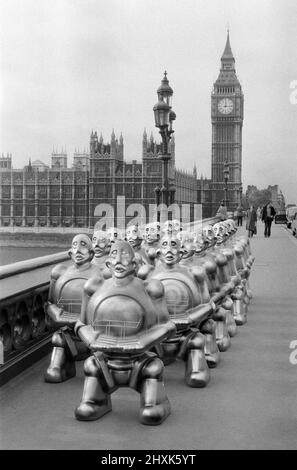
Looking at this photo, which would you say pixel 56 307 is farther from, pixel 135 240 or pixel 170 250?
pixel 135 240

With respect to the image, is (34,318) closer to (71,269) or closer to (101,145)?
(71,269)

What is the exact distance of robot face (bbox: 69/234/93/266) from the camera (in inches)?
175

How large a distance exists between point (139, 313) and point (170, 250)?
3.46 ft

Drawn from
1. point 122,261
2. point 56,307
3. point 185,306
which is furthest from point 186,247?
point 122,261

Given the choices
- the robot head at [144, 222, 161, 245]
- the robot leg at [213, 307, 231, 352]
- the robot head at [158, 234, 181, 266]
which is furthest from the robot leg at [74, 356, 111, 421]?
the robot head at [144, 222, 161, 245]

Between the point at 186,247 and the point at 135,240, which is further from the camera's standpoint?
the point at 135,240

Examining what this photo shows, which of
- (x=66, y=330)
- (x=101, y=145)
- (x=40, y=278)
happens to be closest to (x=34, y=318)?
(x=40, y=278)

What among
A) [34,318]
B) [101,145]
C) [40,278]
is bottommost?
[34,318]

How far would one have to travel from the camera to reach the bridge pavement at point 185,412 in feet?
10.6

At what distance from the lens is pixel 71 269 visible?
4.47 meters

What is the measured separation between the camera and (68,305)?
172 inches

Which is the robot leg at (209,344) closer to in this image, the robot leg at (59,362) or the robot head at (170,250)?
the robot head at (170,250)

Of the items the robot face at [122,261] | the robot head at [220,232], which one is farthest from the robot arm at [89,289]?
the robot head at [220,232]
